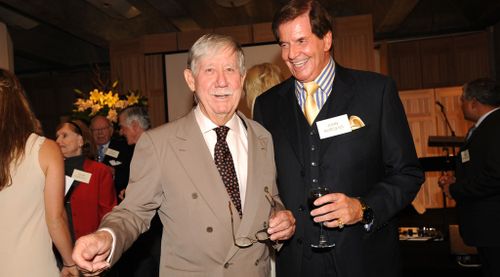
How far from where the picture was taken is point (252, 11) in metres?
9.91

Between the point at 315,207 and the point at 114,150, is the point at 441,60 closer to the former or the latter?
the point at 114,150

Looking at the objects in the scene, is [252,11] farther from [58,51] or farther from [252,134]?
[252,134]

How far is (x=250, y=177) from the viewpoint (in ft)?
6.22

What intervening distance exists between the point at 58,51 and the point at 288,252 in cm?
1206

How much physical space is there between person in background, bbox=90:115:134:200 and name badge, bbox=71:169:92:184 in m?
1.29

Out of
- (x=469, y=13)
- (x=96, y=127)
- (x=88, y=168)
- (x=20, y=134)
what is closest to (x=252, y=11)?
(x=469, y=13)

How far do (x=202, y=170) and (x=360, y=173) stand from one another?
0.72 metres

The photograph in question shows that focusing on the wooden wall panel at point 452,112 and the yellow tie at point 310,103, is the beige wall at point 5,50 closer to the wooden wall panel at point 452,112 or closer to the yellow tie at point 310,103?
the yellow tie at point 310,103

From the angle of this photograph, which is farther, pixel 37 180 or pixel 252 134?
pixel 37 180

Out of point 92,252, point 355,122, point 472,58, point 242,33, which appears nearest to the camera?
point 92,252

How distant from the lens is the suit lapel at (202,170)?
1809 mm

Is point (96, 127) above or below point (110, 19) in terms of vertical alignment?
below

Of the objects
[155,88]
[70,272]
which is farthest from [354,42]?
[70,272]

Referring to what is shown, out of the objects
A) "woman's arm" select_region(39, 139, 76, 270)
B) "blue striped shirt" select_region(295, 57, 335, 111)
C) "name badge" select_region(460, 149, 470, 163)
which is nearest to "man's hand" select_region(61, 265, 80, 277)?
"woman's arm" select_region(39, 139, 76, 270)
